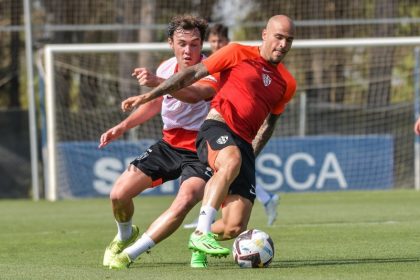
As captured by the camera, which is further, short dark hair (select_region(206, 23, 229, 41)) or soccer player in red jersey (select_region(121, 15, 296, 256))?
short dark hair (select_region(206, 23, 229, 41))

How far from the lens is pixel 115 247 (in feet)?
28.9

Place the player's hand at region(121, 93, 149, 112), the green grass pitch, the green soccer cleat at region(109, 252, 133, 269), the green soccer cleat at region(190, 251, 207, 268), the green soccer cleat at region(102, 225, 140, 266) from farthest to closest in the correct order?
the green soccer cleat at region(102, 225, 140, 266) → the green soccer cleat at region(190, 251, 207, 268) → the green soccer cleat at region(109, 252, 133, 269) → the green grass pitch → the player's hand at region(121, 93, 149, 112)

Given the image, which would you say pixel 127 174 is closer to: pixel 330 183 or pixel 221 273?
pixel 221 273

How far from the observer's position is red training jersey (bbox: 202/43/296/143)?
8.21 metres

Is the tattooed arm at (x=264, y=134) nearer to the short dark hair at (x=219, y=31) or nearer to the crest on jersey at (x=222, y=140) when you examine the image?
the crest on jersey at (x=222, y=140)

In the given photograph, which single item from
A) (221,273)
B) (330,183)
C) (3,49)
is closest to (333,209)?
(330,183)

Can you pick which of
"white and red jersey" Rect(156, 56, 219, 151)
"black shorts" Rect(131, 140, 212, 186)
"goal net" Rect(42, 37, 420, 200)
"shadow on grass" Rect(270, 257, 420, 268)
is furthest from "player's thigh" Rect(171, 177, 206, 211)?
"goal net" Rect(42, 37, 420, 200)

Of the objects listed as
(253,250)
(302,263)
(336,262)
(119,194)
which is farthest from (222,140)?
(336,262)

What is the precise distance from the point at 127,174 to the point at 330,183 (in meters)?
13.3

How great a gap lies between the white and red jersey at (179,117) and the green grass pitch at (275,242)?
1.04 metres

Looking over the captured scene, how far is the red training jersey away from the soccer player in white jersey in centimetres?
22

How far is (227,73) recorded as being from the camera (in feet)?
27.3

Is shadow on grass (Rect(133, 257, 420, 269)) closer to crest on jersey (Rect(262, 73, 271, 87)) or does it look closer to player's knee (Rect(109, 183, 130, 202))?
player's knee (Rect(109, 183, 130, 202))

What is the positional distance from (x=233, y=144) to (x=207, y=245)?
884 millimetres
